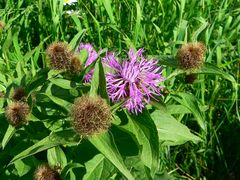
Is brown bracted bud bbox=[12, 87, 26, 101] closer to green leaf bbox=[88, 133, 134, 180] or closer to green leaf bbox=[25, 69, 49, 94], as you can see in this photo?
green leaf bbox=[25, 69, 49, 94]

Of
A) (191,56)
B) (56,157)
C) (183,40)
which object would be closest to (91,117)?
Answer: (56,157)

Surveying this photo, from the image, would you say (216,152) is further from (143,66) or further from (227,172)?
(143,66)

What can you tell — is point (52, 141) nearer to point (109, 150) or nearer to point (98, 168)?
point (109, 150)

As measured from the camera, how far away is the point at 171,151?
258 centimetres

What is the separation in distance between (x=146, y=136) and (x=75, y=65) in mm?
371

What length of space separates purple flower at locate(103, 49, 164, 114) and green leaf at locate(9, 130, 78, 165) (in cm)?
21

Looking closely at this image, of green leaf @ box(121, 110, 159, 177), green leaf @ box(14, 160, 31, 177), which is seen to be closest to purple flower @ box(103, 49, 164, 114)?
green leaf @ box(121, 110, 159, 177)

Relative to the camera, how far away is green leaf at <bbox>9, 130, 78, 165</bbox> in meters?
1.27

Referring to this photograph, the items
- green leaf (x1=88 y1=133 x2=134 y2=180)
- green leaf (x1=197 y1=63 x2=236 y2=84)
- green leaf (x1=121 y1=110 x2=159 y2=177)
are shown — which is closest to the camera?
green leaf (x1=88 y1=133 x2=134 y2=180)

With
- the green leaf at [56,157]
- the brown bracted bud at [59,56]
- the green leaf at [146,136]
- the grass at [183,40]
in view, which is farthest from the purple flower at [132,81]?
the grass at [183,40]

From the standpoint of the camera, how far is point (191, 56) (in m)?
1.51

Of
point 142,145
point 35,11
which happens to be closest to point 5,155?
point 142,145

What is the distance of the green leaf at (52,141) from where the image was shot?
1266mm

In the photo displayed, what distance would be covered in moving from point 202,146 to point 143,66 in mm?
1156
